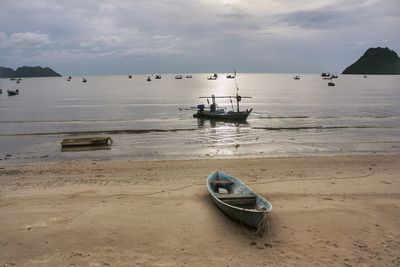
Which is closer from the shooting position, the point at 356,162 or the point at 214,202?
the point at 214,202

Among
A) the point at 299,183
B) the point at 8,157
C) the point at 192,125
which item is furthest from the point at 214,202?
the point at 192,125

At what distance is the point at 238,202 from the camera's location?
12.1 metres

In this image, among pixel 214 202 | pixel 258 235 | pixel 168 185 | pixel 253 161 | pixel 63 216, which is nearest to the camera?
pixel 258 235

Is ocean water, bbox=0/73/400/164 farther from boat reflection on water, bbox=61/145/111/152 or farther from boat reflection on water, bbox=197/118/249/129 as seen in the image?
boat reflection on water, bbox=61/145/111/152

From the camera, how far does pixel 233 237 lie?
1050cm

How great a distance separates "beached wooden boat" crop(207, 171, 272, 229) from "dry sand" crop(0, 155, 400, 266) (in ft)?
0.98

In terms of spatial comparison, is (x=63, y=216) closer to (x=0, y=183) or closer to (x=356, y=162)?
(x=0, y=183)

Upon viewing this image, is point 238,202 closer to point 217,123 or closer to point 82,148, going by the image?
point 82,148

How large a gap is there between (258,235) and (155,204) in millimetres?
4055

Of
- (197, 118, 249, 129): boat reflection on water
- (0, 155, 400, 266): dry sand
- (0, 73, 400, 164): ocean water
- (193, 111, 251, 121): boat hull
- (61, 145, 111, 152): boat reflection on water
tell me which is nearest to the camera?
(0, 155, 400, 266): dry sand

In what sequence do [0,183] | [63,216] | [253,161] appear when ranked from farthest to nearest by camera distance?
[253,161]
[0,183]
[63,216]

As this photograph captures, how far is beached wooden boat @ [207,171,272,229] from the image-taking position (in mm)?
10703

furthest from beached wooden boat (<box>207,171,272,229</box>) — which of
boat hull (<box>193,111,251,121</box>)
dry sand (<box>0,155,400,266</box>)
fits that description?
boat hull (<box>193,111,251,121</box>)

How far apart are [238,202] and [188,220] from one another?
5.55ft
